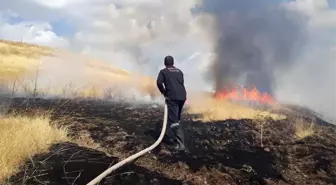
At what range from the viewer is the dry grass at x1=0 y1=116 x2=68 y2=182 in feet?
26.0

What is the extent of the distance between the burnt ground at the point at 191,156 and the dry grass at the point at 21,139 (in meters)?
0.20

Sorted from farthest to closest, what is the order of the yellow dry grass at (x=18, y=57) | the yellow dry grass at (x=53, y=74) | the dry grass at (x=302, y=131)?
1. the yellow dry grass at (x=18, y=57)
2. the yellow dry grass at (x=53, y=74)
3. the dry grass at (x=302, y=131)

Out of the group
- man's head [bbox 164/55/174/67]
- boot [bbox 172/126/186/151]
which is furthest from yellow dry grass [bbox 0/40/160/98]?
boot [bbox 172/126/186/151]

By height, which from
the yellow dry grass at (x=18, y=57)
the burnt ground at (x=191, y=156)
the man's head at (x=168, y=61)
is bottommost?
the burnt ground at (x=191, y=156)

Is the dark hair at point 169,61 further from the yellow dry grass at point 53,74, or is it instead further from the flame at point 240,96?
the flame at point 240,96

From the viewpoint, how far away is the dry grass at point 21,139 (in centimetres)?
791

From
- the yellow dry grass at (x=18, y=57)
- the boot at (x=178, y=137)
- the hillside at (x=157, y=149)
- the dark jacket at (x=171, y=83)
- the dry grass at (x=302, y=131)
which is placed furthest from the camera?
the yellow dry grass at (x=18, y=57)

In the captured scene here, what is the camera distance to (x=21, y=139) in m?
8.64

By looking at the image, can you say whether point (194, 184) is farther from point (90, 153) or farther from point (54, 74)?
point (54, 74)

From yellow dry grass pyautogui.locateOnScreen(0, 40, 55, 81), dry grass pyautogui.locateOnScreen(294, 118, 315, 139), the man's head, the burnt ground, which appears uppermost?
yellow dry grass pyautogui.locateOnScreen(0, 40, 55, 81)

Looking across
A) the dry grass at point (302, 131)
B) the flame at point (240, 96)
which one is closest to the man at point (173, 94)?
the dry grass at point (302, 131)

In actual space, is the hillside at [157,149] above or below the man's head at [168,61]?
below

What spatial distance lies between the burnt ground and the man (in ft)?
1.59

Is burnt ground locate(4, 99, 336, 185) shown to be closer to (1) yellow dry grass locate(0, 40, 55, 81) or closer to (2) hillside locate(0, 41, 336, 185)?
(2) hillside locate(0, 41, 336, 185)
